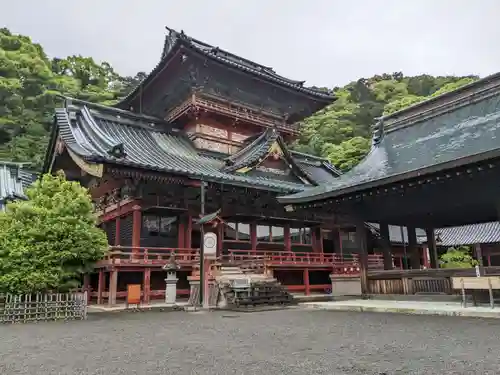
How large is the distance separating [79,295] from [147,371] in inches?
324

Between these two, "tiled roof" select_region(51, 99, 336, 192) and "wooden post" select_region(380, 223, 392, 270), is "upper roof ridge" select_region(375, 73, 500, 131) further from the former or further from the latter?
"tiled roof" select_region(51, 99, 336, 192)

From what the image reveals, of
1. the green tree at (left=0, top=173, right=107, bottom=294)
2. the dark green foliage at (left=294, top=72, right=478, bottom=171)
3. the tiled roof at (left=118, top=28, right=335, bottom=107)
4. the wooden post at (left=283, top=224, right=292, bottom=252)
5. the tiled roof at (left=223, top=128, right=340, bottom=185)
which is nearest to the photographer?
the green tree at (left=0, top=173, right=107, bottom=294)

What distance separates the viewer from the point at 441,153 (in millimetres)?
12867

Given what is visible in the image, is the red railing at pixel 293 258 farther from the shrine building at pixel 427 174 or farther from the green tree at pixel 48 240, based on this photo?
the green tree at pixel 48 240

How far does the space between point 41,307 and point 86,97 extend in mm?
41893

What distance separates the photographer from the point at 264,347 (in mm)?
6418

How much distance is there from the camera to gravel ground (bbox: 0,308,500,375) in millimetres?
5004

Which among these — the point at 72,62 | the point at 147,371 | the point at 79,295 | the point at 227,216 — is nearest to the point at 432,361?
the point at 147,371

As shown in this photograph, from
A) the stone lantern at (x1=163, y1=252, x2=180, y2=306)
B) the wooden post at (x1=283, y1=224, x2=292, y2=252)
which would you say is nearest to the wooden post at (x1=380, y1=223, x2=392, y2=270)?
the wooden post at (x1=283, y1=224, x2=292, y2=252)

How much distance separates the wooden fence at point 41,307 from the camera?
36.6ft

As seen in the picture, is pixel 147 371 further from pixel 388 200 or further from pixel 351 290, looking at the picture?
pixel 351 290

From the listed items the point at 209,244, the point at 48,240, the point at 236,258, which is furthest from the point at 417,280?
the point at 48,240

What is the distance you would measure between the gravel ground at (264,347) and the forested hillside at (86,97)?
2946 centimetres

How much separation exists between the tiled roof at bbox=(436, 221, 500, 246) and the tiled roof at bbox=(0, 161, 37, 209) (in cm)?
3135
